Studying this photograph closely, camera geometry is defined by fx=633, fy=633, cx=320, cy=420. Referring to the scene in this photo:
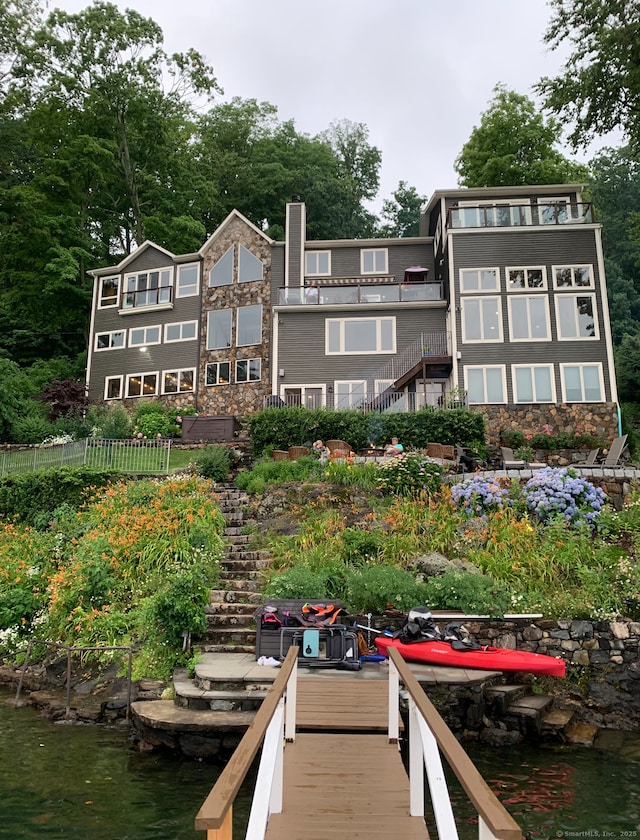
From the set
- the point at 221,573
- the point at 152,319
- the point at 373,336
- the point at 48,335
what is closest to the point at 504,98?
the point at 373,336

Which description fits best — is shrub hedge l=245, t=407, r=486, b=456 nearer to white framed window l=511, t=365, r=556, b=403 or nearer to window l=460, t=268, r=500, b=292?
white framed window l=511, t=365, r=556, b=403

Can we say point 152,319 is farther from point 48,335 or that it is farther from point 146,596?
point 146,596

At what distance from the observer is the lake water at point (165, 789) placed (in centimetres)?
548

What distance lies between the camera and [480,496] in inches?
525

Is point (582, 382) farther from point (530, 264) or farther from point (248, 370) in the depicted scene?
point (248, 370)

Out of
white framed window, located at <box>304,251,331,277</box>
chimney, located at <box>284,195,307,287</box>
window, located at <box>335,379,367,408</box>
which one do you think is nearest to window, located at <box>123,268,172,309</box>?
chimney, located at <box>284,195,307,287</box>

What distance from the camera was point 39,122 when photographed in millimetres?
36281

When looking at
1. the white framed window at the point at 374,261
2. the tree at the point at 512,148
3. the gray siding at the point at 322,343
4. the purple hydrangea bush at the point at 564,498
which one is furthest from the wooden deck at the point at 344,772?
the tree at the point at 512,148

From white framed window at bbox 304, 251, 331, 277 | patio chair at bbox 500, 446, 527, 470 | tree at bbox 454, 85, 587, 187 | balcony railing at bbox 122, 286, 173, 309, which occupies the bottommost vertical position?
patio chair at bbox 500, 446, 527, 470

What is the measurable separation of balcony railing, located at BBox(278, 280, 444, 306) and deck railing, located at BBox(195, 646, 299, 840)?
24.3 metres

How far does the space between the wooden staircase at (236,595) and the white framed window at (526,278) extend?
16.6m

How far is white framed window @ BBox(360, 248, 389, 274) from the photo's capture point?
103ft

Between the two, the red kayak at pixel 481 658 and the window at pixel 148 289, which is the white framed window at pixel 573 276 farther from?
the red kayak at pixel 481 658

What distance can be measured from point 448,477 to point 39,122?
34051 millimetres
